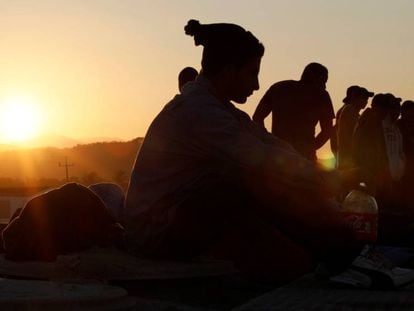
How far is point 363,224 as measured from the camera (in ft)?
13.5

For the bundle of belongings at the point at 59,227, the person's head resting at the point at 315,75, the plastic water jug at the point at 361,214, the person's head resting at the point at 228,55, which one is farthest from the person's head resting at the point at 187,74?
the plastic water jug at the point at 361,214

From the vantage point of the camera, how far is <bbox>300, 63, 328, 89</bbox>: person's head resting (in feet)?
28.4

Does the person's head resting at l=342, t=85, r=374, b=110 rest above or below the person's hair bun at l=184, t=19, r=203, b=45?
above

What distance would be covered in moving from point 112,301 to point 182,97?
4.41ft

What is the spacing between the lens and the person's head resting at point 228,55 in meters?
4.43

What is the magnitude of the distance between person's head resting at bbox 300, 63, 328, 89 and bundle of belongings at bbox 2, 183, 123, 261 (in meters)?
4.20

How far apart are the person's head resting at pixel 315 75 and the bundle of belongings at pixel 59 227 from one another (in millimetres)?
4195

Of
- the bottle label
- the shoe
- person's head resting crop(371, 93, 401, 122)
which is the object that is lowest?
the shoe

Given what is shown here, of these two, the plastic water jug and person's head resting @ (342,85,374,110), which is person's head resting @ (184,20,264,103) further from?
person's head resting @ (342,85,374,110)

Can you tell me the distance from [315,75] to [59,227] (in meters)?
4.56

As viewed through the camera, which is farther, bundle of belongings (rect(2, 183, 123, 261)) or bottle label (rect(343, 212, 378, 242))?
bundle of belongings (rect(2, 183, 123, 261))

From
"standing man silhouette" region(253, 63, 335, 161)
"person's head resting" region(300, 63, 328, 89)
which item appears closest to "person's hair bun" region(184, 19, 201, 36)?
"standing man silhouette" region(253, 63, 335, 161)

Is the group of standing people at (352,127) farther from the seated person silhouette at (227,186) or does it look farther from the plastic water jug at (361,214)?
the plastic water jug at (361,214)

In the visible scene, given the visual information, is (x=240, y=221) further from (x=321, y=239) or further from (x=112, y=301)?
(x=112, y=301)
